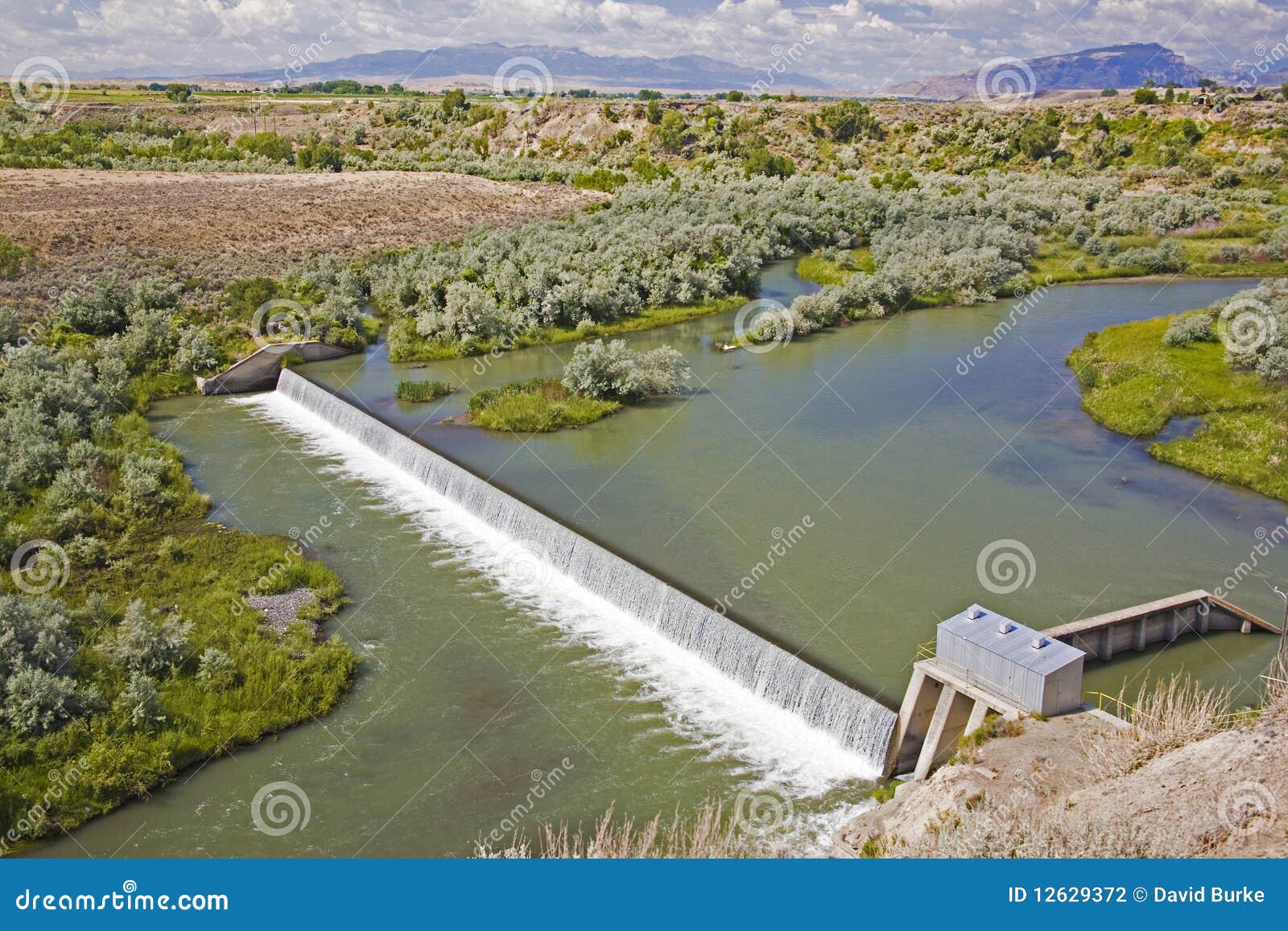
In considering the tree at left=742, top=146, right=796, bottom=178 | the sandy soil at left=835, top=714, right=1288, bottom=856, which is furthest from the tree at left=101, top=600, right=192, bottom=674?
the tree at left=742, top=146, right=796, bottom=178

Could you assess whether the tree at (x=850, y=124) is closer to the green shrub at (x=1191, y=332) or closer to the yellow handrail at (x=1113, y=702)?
the green shrub at (x=1191, y=332)

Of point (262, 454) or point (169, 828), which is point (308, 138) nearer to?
point (262, 454)

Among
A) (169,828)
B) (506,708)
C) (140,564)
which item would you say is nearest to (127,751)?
(169,828)

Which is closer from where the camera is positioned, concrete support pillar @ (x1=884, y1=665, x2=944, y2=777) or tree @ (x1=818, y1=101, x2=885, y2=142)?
concrete support pillar @ (x1=884, y1=665, x2=944, y2=777)

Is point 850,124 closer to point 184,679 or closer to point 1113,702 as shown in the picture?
point 1113,702

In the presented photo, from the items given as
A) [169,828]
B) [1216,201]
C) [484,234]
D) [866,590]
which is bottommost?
[169,828]

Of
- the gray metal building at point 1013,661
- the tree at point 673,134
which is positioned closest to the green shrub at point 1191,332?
the gray metal building at point 1013,661

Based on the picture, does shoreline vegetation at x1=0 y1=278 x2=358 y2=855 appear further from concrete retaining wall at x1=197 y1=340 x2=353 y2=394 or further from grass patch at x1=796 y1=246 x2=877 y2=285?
grass patch at x1=796 y1=246 x2=877 y2=285
